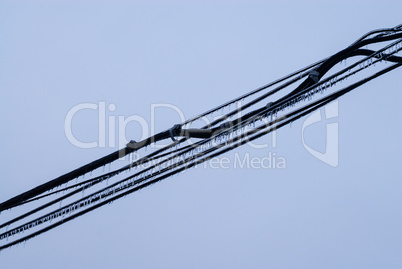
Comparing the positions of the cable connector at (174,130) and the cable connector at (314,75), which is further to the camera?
the cable connector at (174,130)

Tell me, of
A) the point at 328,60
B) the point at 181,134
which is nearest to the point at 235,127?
the point at 181,134

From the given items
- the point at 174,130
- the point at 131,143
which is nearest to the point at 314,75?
the point at 174,130

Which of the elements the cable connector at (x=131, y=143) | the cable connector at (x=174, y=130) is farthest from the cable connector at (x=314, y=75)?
the cable connector at (x=131, y=143)

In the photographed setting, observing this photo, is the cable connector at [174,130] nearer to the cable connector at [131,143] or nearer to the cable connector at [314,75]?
the cable connector at [131,143]

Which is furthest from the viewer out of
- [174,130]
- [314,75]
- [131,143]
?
[131,143]

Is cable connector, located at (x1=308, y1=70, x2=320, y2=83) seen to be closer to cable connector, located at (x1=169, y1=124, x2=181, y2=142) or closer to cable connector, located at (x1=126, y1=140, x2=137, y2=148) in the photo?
cable connector, located at (x1=169, y1=124, x2=181, y2=142)

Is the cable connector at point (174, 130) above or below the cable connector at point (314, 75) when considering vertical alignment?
below

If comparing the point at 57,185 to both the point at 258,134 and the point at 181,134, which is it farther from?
the point at 258,134

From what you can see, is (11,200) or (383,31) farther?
(11,200)

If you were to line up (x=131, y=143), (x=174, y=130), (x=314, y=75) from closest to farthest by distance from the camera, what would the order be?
(x=314, y=75) < (x=174, y=130) < (x=131, y=143)

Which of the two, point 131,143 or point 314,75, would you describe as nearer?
point 314,75

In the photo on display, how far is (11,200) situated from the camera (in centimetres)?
816

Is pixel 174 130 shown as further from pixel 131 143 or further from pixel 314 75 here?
pixel 314 75

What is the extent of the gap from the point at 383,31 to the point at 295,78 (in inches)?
44.5
